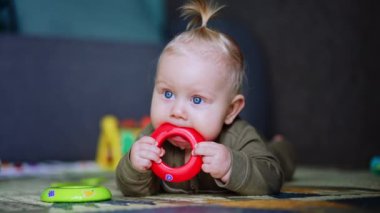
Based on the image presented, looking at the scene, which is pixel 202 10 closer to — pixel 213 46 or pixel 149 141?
pixel 213 46

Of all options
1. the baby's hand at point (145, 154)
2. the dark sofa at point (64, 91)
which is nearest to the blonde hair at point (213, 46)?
the baby's hand at point (145, 154)

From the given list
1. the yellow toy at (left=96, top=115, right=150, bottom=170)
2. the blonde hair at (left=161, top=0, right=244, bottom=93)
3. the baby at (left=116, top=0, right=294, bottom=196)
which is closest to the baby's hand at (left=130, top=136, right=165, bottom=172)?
the baby at (left=116, top=0, right=294, bottom=196)

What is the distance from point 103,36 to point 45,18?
259 mm

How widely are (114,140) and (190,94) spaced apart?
1.08 metres

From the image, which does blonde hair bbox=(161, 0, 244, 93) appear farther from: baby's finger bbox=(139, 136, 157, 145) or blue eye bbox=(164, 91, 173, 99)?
baby's finger bbox=(139, 136, 157, 145)

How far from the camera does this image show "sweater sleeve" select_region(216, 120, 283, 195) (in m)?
1.14

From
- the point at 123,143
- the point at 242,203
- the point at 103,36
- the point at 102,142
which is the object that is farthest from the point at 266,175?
the point at 103,36

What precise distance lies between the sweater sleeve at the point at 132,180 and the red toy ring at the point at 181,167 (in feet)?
0.16

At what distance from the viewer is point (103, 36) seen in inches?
103

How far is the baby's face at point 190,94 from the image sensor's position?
3.88 ft

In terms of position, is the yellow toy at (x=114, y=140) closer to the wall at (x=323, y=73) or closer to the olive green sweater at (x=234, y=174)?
the wall at (x=323, y=73)

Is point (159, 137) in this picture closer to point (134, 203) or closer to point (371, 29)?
point (134, 203)

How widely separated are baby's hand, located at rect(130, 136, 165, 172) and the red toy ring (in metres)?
0.01

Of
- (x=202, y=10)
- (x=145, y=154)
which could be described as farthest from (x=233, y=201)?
(x=202, y=10)
